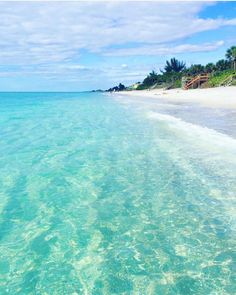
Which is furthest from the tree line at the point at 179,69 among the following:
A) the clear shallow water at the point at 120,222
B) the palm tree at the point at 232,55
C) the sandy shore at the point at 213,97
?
the clear shallow water at the point at 120,222

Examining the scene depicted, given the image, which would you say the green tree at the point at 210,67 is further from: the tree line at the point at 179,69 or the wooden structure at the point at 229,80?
the wooden structure at the point at 229,80

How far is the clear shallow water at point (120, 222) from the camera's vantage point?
4.96 meters

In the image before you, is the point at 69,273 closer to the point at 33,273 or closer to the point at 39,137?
the point at 33,273

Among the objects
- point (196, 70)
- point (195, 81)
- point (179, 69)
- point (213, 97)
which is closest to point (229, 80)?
point (213, 97)

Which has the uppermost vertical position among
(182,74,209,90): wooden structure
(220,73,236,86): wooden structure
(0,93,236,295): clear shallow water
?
(0,93,236,295): clear shallow water

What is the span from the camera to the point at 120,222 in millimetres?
6855

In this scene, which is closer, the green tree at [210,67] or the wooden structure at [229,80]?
the wooden structure at [229,80]

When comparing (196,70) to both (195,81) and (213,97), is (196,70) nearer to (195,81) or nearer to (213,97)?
(195,81)

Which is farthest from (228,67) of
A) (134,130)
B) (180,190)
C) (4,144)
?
(180,190)

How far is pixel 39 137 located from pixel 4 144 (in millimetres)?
2470

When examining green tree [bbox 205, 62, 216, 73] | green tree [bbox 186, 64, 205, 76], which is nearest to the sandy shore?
green tree [bbox 205, 62, 216, 73]

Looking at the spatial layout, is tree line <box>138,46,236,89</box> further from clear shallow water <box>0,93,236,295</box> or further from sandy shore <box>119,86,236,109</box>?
clear shallow water <box>0,93,236,295</box>

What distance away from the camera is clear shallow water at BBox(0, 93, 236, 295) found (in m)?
4.96

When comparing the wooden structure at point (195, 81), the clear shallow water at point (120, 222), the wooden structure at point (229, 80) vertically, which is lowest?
the wooden structure at point (195, 81)
